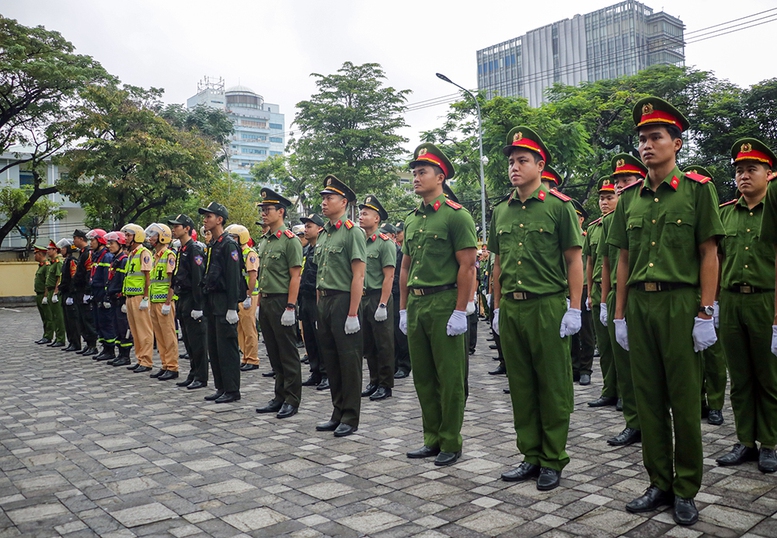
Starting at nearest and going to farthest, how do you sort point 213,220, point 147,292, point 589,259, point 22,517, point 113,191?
point 22,517, point 589,259, point 213,220, point 147,292, point 113,191

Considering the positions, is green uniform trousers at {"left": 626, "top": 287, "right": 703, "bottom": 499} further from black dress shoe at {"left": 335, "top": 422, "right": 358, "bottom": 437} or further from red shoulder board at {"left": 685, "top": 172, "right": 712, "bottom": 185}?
black dress shoe at {"left": 335, "top": 422, "right": 358, "bottom": 437}

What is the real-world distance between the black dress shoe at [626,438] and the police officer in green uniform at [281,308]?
3.21 meters

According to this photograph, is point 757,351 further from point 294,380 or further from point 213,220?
point 213,220

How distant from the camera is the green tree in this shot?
80.0 ft

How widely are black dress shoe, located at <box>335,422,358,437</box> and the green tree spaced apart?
24.0 m

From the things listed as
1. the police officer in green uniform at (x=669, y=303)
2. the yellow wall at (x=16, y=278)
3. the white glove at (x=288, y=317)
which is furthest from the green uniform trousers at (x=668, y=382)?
the yellow wall at (x=16, y=278)

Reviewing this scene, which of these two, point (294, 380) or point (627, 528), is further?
point (294, 380)

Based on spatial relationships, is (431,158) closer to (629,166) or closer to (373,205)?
(629,166)

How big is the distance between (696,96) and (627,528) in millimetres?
29955

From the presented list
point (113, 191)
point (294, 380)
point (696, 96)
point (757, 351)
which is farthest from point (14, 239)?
point (757, 351)

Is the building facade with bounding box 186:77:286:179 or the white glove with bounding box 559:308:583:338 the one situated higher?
the building facade with bounding box 186:77:286:179

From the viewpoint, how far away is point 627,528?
11.4ft

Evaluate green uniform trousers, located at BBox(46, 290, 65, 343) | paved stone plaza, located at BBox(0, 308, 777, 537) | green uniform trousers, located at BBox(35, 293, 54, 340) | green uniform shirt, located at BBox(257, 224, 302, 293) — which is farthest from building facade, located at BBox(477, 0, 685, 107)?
paved stone plaza, located at BBox(0, 308, 777, 537)

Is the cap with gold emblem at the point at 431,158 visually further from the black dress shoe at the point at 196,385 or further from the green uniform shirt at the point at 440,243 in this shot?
the black dress shoe at the point at 196,385
